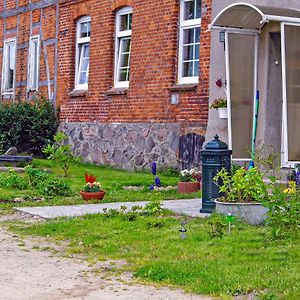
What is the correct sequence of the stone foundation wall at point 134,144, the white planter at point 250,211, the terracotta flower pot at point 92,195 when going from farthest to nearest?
the stone foundation wall at point 134,144 < the terracotta flower pot at point 92,195 < the white planter at point 250,211

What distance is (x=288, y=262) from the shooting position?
7234 mm

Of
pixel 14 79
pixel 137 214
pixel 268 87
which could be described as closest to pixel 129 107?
pixel 268 87

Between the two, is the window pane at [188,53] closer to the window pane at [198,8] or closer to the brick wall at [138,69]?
the brick wall at [138,69]

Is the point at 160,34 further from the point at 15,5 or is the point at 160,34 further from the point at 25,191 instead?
the point at 15,5

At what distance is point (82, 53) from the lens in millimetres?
21219

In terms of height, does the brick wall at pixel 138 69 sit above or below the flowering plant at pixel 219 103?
above

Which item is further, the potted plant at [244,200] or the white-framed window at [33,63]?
the white-framed window at [33,63]

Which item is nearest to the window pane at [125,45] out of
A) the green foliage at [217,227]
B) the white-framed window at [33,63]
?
the white-framed window at [33,63]

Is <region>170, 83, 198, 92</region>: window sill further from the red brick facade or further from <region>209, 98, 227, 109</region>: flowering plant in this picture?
<region>209, 98, 227, 109</region>: flowering plant

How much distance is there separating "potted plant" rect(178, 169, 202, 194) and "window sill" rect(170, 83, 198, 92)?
9.04 feet

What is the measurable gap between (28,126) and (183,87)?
20.6 ft

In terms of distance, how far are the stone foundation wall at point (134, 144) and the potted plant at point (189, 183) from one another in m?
1.96

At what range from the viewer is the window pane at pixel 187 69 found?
673 inches

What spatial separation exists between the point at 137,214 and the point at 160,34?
8.14 meters
